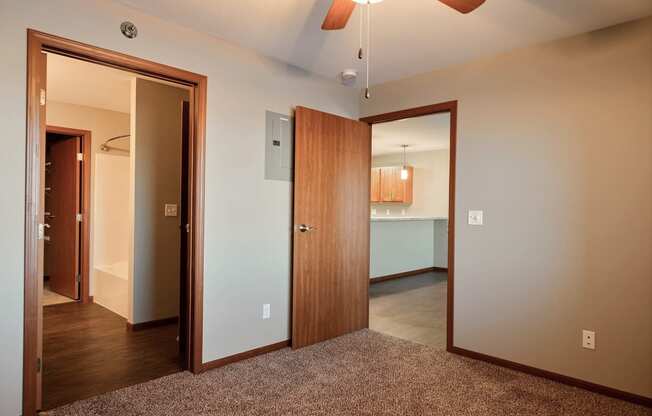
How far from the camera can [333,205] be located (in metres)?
3.45

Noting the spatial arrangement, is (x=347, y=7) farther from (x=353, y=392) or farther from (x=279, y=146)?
(x=353, y=392)

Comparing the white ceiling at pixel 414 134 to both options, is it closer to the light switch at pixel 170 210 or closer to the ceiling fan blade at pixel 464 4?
the light switch at pixel 170 210

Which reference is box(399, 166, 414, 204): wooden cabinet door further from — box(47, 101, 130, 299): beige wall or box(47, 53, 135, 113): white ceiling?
box(47, 53, 135, 113): white ceiling

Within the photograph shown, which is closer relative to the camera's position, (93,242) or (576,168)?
(576,168)

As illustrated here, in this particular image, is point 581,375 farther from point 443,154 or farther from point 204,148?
point 443,154

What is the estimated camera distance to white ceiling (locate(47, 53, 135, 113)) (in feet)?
11.3

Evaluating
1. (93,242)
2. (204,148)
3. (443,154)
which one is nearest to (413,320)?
(204,148)

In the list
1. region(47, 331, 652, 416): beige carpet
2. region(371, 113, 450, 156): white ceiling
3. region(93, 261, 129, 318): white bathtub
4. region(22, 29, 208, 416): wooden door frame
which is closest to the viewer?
region(22, 29, 208, 416): wooden door frame

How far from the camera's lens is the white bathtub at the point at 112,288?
421cm

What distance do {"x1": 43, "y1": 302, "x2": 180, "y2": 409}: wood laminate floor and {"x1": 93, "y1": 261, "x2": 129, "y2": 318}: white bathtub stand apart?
0.55ft

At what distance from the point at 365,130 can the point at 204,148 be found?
166 cm

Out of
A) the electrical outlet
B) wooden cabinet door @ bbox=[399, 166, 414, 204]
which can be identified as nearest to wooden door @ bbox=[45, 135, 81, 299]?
the electrical outlet

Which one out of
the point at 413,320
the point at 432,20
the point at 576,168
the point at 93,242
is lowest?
the point at 413,320

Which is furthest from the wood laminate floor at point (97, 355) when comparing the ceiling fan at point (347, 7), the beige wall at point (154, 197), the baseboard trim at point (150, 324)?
the ceiling fan at point (347, 7)
